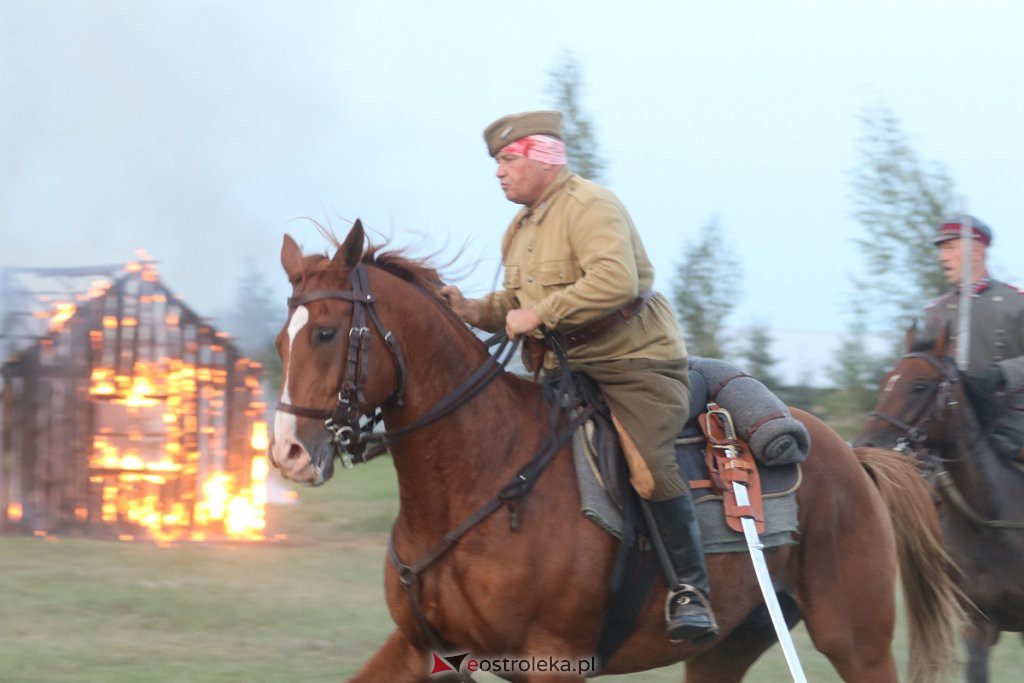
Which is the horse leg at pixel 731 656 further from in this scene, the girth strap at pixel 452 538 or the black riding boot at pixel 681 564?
Result: the girth strap at pixel 452 538

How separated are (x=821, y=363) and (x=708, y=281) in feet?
15.4

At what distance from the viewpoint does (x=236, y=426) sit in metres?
13.5

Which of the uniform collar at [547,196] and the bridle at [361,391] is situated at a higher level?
the uniform collar at [547,196]

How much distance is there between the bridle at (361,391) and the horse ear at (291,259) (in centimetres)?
11

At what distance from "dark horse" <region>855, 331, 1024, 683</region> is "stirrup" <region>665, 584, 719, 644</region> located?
2.53 m

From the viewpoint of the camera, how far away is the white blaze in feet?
14.0

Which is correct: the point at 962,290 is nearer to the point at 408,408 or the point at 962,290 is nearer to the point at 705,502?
the point at 705,502

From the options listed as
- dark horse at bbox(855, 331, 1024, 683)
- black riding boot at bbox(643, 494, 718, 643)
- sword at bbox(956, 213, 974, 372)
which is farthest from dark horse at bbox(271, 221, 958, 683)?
sword at bbox(956, 213, 974, 372)

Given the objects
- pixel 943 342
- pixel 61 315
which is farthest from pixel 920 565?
pixel 61 315

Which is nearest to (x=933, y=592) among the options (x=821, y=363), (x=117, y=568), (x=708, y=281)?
(x=117, y=568)

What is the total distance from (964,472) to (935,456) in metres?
0.24

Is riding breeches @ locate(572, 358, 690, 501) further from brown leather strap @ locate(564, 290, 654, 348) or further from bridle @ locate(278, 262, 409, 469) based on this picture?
bridle @ locate(278, 262, 409, 469)

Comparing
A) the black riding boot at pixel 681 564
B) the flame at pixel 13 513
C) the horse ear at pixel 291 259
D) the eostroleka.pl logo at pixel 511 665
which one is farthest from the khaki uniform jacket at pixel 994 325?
the flame at pixel 13 513

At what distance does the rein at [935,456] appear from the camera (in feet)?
23.4
